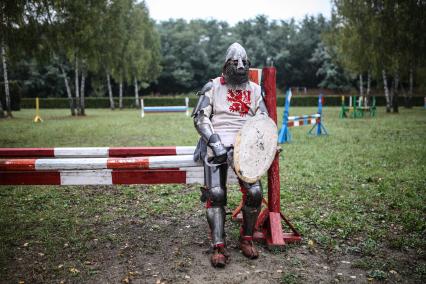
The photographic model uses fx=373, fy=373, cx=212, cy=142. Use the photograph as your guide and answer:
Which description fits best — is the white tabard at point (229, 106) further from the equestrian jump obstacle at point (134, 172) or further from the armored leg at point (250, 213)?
the armored leg at point (250, 213)

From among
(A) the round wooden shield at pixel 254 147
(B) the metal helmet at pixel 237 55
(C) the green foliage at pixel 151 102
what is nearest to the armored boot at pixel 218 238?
(A) the round wooden shield at pixel 254 147

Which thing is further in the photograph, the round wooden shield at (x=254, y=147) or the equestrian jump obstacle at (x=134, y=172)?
the equestrian jump obstacle at (x=134, y=172)

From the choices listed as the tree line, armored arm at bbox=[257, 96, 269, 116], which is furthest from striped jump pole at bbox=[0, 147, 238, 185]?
the tree line

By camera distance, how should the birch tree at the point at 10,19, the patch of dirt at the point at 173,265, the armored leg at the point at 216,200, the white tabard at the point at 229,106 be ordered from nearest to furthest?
the patch of dirt at the point at 173,265 → the armored leg at the point at 216,200 → the white tabard at the point at 229,106 → the birch tree at the point at 10,19

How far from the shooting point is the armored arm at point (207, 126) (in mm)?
3219

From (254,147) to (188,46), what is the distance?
54565 mm

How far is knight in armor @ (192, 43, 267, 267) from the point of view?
3288 millimetres

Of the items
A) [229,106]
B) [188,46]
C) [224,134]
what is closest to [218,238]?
[224,134]

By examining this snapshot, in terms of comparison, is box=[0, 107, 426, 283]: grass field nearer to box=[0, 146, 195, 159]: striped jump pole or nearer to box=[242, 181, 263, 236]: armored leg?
box=[242, 181, 263, 236]: armored leg

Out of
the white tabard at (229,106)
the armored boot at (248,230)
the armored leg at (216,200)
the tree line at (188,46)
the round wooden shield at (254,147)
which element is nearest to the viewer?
the round wooden shield at (254,147)

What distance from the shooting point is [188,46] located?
55.7m

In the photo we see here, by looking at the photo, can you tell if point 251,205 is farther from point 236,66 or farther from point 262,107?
point 236,66

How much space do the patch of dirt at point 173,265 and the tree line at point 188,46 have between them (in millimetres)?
7738

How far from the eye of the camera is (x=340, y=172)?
6.73m
